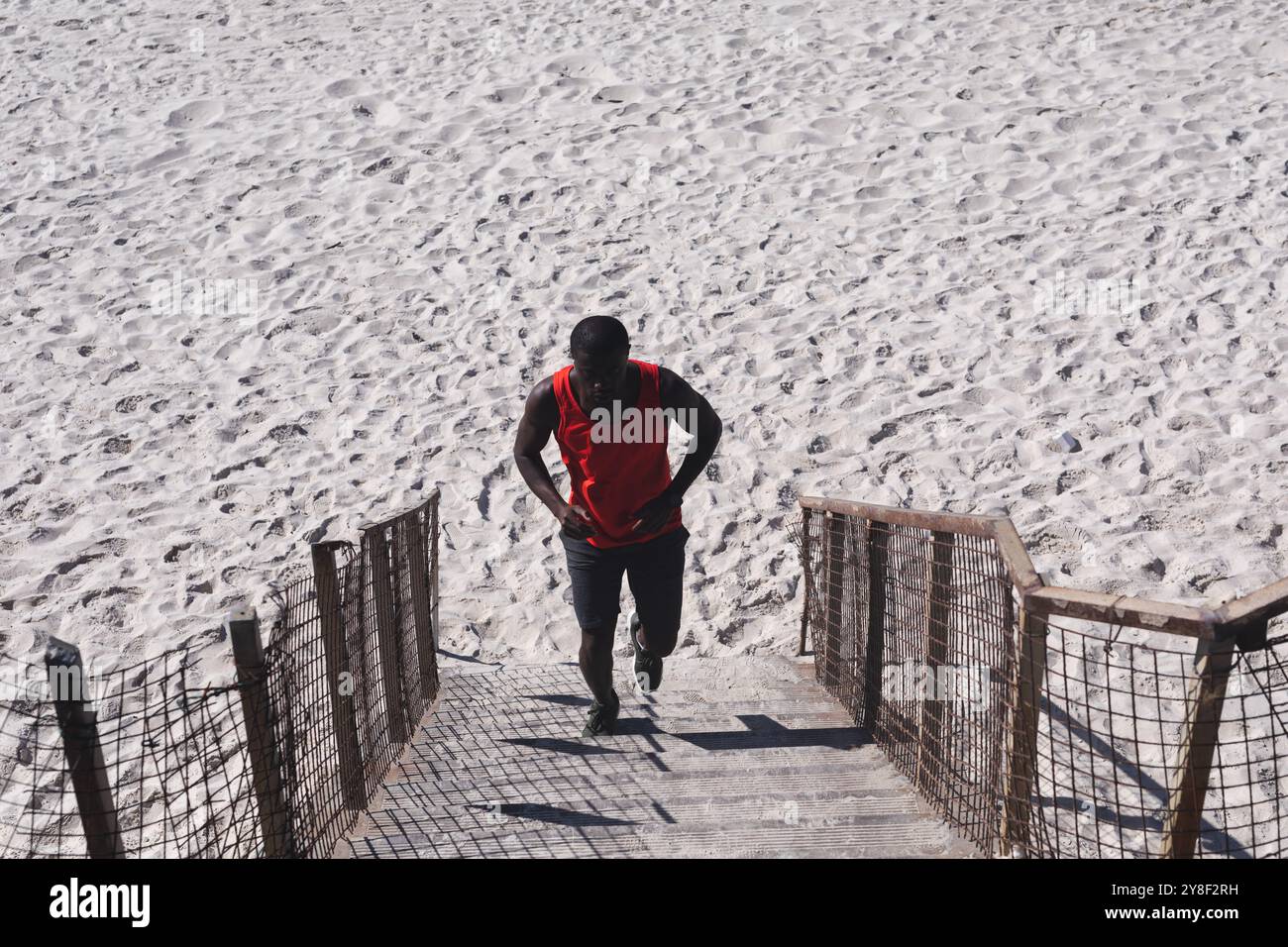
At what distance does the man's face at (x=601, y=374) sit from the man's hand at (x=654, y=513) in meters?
0.43

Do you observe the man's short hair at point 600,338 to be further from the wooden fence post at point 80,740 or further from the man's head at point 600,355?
the wooden fence post at point 80,740

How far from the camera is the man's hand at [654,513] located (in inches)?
165

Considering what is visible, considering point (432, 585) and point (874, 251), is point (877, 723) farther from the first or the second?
point (874, 251)

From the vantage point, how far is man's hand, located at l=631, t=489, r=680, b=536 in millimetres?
4195

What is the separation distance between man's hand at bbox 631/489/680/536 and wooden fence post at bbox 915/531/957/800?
0.96 metres

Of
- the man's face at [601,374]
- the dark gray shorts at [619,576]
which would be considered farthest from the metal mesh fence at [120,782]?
the man's face at [601,374]

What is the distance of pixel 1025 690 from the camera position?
3.29m

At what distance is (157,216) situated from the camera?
422 inches

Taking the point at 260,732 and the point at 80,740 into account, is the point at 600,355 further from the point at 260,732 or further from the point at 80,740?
the point at 80,740

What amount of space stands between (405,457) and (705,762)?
445cm

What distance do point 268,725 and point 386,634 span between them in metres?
1.41

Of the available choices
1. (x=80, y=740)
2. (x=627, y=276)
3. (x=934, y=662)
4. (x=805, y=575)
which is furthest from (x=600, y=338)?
(x=627, y=276)

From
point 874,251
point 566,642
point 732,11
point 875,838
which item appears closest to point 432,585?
point 566,642

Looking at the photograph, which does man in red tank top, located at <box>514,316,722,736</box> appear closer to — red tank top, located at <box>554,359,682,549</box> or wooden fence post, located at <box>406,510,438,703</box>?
red tank top, located at <box>554,359,682,549</box>
